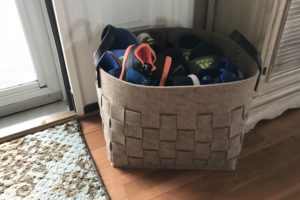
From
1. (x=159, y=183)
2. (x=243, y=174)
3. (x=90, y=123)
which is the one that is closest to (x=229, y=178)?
(x=243, y=174)

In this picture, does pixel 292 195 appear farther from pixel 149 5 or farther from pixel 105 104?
pixel 149 5

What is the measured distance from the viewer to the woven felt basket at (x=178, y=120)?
771 mm

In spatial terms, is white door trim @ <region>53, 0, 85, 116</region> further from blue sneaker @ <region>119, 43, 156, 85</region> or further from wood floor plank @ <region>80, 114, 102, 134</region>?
blue sneaker @ <region>119, 43, 156, 85</region>

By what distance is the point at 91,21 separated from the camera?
1030 millimetres

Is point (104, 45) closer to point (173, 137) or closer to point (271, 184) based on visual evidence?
point (173, 137)

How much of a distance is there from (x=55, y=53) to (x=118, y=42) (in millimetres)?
321

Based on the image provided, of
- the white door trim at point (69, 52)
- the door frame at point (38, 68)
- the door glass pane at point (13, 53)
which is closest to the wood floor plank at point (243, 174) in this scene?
the white door trim at point (69, 52)

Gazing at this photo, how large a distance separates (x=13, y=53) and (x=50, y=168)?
62 centimetres

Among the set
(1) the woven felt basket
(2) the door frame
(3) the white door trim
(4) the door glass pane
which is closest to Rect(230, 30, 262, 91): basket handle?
(1) the woven felt basket

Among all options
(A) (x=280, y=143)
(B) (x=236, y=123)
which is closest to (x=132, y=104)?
(B) (x=236, y=123)

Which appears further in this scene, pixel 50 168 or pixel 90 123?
pixel 90 123

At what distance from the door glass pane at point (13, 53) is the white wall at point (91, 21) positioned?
10.5 inches

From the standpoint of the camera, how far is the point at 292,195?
0.91 m

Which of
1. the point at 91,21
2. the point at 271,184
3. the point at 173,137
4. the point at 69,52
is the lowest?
the point at 271,184
